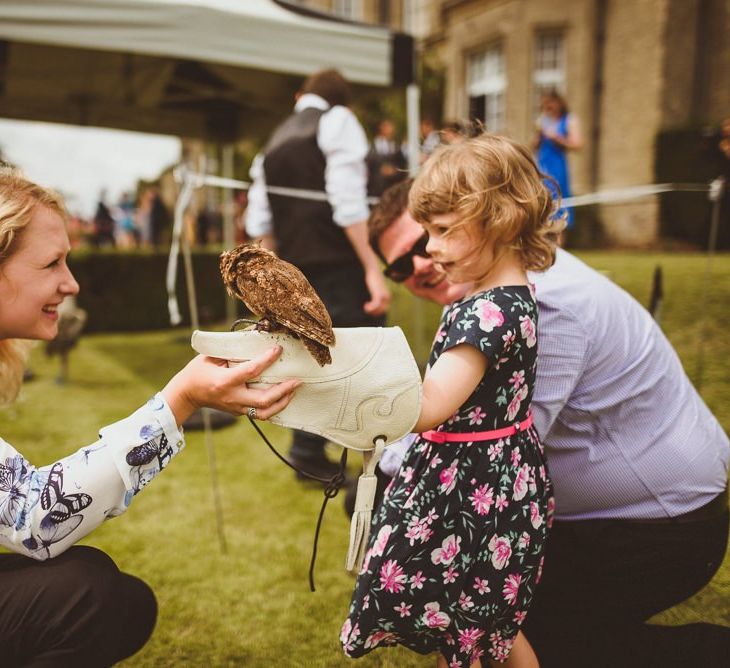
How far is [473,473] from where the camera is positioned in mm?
1389

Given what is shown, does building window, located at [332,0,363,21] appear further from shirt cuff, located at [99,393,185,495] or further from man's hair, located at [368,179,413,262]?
shirt cuff, located at [99,393,185,495]

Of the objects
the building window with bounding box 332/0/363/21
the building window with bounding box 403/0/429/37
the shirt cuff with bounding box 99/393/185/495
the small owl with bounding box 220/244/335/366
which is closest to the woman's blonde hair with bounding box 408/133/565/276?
the small owl with bounding box 220/244/335/366

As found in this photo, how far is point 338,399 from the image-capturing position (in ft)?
3.92

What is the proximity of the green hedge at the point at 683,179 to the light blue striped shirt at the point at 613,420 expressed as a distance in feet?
26.5

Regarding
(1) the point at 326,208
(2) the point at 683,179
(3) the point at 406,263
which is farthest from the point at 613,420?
(2) the point at 683,179

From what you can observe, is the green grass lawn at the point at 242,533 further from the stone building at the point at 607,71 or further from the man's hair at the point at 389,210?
the stone building at the point at 607,71

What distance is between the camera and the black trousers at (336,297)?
330cm

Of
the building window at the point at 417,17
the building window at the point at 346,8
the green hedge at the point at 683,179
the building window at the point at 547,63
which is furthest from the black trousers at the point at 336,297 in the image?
the building window at the point at 346,8

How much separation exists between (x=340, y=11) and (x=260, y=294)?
2646 centimetres

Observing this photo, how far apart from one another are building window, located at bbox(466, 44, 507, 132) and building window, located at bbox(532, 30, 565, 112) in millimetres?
836

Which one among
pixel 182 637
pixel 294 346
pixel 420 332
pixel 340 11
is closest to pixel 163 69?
pixel 420 332

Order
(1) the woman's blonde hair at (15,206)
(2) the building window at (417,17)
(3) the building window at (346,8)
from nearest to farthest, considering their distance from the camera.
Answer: (1) the woman's blonde hair at (15,206) < (2) the building window at (417,17) < (3) the building window at (346,8)

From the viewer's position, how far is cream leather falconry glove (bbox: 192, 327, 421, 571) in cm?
115

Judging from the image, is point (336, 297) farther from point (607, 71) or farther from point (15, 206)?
point (607, 71)
